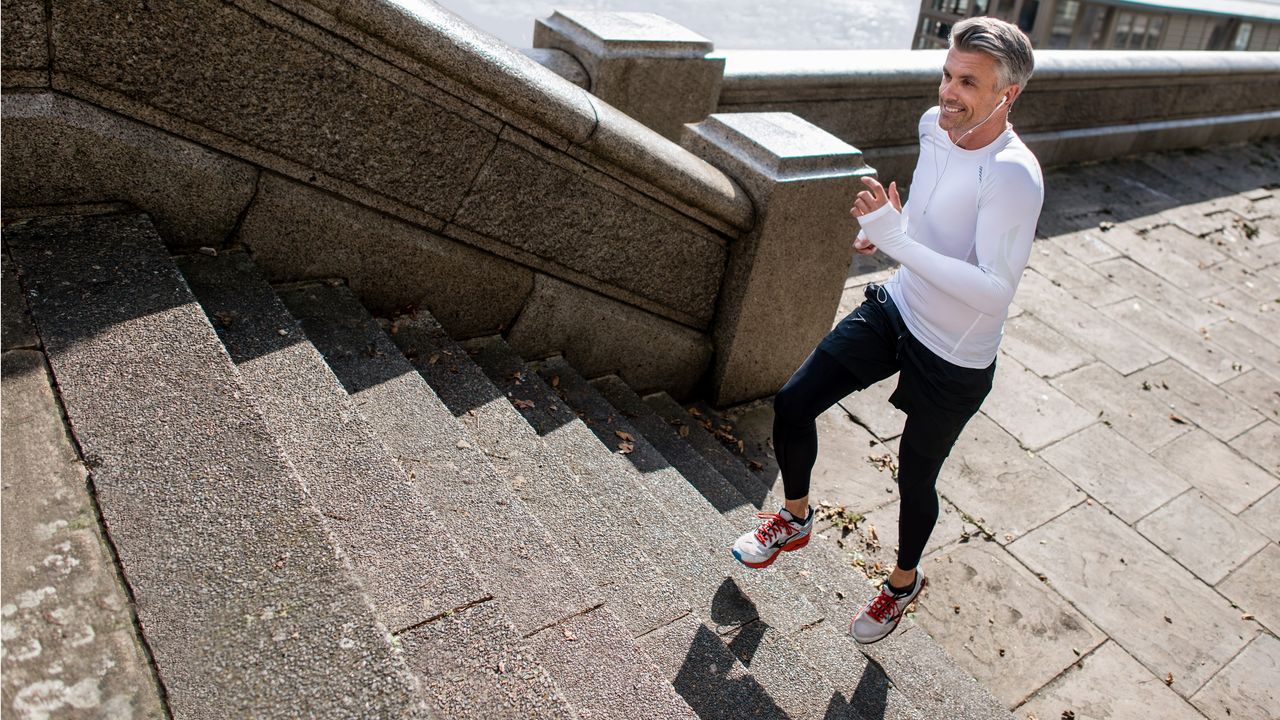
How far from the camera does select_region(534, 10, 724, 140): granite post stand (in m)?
5.15

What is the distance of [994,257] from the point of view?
9.28ft

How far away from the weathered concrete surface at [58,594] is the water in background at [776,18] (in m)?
18.5

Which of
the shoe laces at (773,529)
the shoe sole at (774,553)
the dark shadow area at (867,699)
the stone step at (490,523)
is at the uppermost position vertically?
the stone step at (490,523)

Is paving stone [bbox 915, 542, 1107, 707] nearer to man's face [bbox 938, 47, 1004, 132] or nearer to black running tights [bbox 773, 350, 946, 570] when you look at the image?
black running tights [bbox 773, 350, 946, 570]

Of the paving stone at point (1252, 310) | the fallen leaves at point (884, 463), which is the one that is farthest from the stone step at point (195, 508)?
the paving stone at point (1252, 310)

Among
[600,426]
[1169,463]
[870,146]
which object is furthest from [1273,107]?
[600,426]

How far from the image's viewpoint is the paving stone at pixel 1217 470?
5195 mm

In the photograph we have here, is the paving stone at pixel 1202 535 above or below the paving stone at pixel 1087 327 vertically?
below

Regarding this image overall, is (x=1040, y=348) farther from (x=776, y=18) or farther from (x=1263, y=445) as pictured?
(x=776, y=18)

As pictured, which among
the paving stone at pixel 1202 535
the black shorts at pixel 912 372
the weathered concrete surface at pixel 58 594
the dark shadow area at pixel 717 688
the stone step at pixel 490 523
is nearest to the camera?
the weathered concrete surface at pixel 58 594

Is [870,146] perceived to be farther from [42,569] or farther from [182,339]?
[42,569]

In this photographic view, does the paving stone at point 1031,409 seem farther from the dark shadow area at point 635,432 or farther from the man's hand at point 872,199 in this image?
the man's hand at point 872,199

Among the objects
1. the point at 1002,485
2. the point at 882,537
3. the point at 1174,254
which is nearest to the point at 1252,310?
the point at 1174,254

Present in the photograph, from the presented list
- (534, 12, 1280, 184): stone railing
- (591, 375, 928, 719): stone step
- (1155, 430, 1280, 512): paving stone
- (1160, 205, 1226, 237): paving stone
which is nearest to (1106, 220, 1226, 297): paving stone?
(1160, 205, 1226, 237): paving stone
